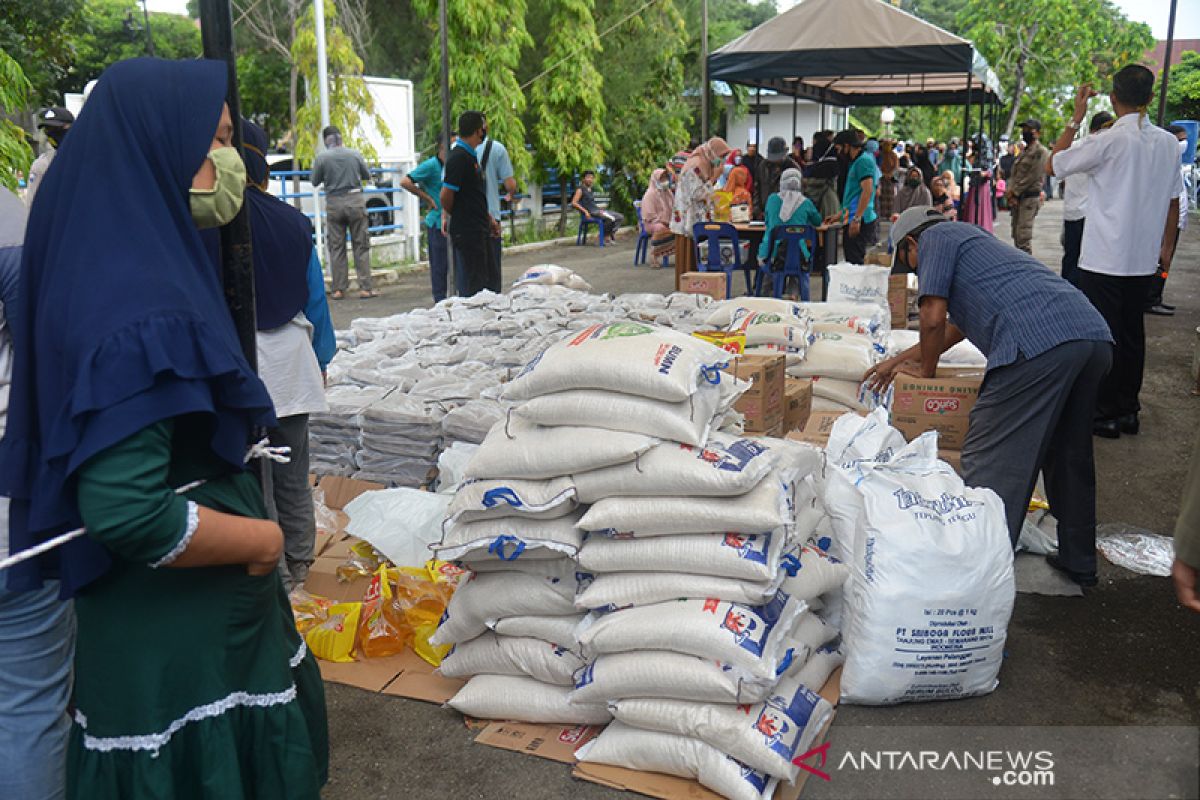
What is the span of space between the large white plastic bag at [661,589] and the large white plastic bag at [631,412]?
0.41 m

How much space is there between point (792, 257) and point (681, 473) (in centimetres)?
790

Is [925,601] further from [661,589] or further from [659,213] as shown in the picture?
[659,213]

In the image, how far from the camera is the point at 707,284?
8.66 m

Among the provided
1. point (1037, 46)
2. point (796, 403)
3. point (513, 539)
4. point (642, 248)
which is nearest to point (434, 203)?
point (796, 403)

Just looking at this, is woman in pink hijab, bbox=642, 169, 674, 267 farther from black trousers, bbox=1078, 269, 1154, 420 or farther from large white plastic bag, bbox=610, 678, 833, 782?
large white plastic bag, bbox=610, 678, 833, 782

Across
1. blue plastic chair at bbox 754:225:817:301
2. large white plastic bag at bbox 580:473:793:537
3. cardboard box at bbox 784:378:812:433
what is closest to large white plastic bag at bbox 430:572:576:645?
large white plastic bag at bbox 580:473:793:537

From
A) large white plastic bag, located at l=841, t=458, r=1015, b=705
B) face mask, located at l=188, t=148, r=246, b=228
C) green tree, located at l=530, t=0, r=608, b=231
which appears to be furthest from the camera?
green tree, located at l=530, t=0, r=608, b=231

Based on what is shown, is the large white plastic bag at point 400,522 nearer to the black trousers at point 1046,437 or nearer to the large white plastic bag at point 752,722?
the large white plastic bag at point 752,722

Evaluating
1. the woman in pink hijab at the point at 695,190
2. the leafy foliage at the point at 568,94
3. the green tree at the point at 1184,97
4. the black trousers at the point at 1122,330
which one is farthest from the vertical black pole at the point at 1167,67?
the green tree at the point at 1184,97

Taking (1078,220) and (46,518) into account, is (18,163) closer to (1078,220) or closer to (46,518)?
(46,518)

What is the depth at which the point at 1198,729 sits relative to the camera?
3012mm

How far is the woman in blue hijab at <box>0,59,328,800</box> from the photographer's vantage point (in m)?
1.59

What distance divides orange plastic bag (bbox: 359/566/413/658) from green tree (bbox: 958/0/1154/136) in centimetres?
3033

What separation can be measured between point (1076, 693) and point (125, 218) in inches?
122
